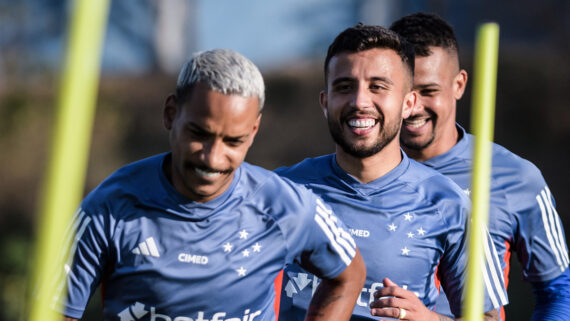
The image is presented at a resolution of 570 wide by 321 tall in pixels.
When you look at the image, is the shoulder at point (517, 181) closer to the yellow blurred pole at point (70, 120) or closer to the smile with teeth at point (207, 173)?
the smile with teeth at point (207, 173)

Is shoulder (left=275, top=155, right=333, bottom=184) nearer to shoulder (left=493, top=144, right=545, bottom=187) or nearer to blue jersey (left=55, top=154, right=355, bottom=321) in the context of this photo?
blue jersey (left=55, top=154, right=355, bottom=321)

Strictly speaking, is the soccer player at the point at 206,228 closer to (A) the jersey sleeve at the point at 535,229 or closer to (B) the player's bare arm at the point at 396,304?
(B) the player's bare arm at the point at 396,304

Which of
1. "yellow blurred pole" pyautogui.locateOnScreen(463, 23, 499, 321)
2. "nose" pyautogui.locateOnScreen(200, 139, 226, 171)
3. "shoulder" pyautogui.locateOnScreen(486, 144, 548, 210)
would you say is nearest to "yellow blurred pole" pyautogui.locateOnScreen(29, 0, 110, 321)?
"yellow blurred pole" pyautogui.locateOnScreen(463, 23, 499, 321)

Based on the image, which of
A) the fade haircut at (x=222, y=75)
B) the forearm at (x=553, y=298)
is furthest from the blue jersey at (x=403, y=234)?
the fade haircut at (x=222, y=75)

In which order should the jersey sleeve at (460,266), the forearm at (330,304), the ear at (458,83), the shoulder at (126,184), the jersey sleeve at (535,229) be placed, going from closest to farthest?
the shoulder at (126,184) → the forearm at (330,304) → the jersey sleeve at (460,266) → the jersey sleeve at (535,229) → the ear at (458,83)

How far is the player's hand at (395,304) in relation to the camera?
2.74 meters

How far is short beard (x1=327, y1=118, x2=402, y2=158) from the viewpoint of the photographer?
3176mm

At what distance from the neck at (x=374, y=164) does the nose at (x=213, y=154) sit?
0.89 metres

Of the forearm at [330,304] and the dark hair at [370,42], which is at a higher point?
the dark hair at [370,42]

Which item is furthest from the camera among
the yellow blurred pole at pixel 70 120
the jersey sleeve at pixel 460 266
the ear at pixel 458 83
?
the ear at pixel 458 83

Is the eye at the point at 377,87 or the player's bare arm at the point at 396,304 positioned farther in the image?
the eye at the point at 377,87

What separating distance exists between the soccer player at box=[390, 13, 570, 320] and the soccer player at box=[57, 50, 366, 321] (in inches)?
35.5

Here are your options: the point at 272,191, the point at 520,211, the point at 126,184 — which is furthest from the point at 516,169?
the point at 126,184

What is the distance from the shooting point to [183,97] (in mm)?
2557
